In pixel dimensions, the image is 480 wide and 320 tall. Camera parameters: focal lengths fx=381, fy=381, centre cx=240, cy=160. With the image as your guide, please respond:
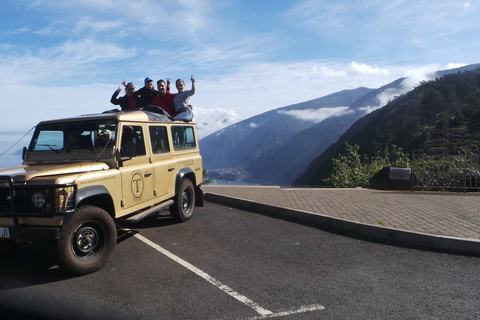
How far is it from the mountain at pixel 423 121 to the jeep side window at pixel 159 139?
43.6m

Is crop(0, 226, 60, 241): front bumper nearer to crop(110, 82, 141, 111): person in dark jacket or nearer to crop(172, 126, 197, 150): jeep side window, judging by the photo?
crop(172, 126, 197, 150): jeep side window

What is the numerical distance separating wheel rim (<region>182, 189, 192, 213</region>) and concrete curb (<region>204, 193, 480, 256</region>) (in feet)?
5.23

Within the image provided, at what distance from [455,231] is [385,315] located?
3204 mm

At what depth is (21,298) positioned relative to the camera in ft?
12.8

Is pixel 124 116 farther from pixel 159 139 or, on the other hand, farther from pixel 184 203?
pixel 184 203

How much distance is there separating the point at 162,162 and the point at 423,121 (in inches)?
2661

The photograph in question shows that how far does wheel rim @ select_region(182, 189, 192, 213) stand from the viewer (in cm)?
759

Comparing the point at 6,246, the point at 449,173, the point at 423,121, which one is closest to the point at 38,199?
the point at 6,246

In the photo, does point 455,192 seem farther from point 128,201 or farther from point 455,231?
point 128,201

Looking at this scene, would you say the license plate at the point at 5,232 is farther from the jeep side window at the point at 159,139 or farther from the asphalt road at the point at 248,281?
the jeep side window at the point at 159,139

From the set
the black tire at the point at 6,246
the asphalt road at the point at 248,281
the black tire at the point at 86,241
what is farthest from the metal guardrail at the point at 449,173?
the black tire at the point at 6,246

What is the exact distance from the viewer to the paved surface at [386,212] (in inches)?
229

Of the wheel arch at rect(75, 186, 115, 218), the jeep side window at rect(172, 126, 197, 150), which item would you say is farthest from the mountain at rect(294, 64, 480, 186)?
the wheel arch at rect(75, 186, 115, 218)

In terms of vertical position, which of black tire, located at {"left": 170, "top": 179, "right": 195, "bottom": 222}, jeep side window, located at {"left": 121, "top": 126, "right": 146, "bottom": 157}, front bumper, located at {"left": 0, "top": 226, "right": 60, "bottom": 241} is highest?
jeep side window, located at {"left": 121, "top": 126, "right": 146, "bottom": 157}
